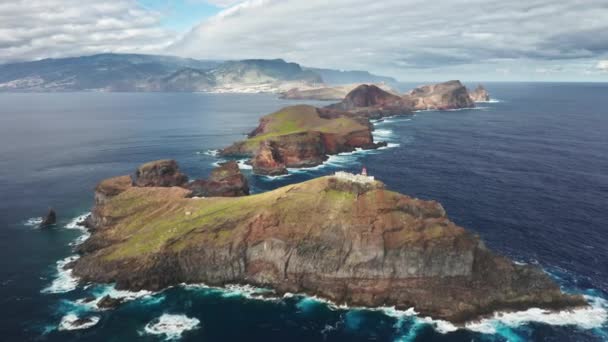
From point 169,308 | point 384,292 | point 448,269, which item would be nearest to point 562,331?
point 448,269

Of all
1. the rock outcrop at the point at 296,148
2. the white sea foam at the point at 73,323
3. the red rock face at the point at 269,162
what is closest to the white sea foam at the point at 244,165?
the red rock face at the point at 269,162

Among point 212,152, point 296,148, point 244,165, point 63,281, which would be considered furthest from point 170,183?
point 212,152

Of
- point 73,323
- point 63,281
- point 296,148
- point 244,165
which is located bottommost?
point 73,323

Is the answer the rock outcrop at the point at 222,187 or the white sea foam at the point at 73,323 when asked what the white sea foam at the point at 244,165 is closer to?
the rock outcrop at the point at 222,187

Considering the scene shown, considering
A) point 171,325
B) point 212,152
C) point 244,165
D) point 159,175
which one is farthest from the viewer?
point 212,152

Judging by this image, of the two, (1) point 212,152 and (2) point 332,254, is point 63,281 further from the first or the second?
(1) point 212,152

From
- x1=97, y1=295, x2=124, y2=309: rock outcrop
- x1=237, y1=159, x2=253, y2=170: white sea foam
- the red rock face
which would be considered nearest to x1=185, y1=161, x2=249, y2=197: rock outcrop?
the red rock face

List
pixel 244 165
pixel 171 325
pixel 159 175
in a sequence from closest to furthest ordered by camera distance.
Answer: pixel 171 325, pixel 159 175, pixel 244 165
